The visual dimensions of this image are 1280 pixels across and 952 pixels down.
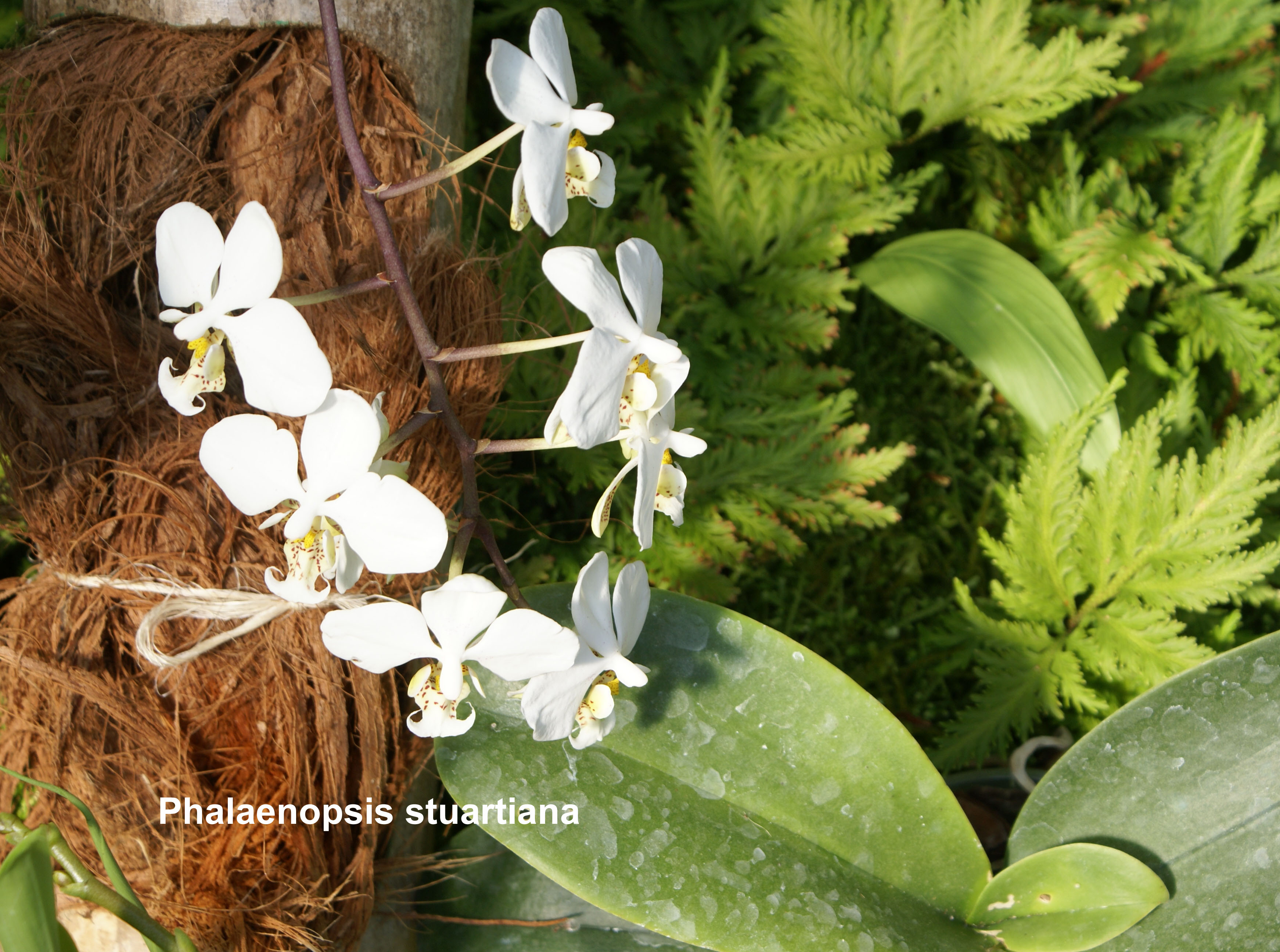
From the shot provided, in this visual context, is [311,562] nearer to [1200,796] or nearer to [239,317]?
[239,317]

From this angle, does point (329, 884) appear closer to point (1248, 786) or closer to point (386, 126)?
point (386, 126)

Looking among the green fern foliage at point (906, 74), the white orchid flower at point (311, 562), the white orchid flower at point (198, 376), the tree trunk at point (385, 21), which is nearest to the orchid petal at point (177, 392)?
the white orchid flower at point (198, 376)

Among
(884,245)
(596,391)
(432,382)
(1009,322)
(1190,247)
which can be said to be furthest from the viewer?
(884,245)

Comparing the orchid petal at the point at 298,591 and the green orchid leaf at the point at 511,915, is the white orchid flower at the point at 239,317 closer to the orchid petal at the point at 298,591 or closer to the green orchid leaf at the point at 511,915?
the orchid petal at the point at 298,591

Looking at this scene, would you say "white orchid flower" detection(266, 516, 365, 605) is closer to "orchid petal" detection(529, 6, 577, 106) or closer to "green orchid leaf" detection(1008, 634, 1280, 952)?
"orchid petal" detection(529, 6, 577, 106)

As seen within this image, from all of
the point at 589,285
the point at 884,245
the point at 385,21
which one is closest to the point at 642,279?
the point at 589,285

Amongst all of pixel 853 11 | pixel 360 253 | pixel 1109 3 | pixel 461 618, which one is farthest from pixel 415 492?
pixel 1109 3
